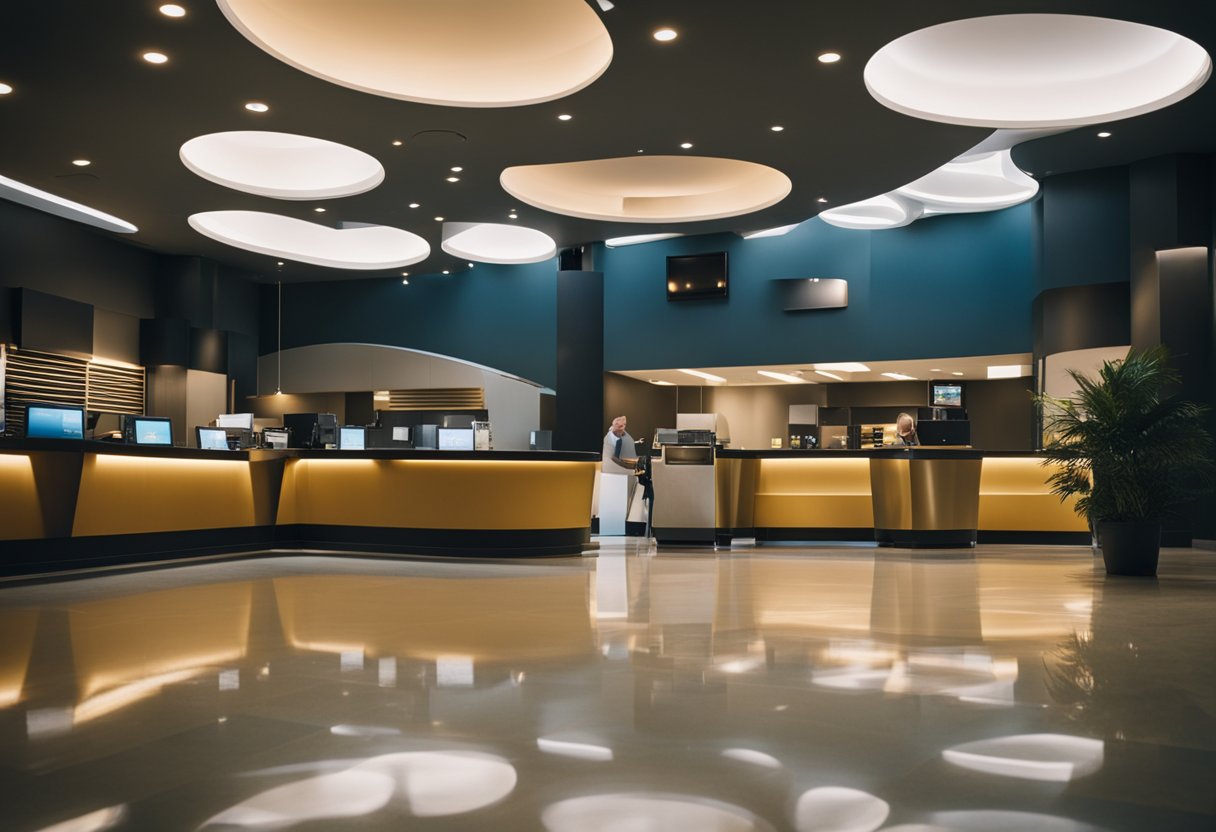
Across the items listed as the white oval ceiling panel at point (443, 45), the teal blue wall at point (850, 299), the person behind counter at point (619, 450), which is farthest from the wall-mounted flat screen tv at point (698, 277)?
the white oval ceiling panel at point (443, 45)

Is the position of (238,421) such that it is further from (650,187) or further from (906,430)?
(906,430)

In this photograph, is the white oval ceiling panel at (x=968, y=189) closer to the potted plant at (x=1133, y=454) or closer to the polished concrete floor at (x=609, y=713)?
the potted plant at (x=1133, y=454)

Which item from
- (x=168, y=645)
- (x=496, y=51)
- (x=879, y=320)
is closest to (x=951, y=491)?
(x=879, y=320)

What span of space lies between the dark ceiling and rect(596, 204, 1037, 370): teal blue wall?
97.7 inches

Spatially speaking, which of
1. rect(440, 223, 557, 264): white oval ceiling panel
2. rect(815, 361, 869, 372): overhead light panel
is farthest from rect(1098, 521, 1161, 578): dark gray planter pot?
rect(440, 223, 557, 264): white oval ceiling panel

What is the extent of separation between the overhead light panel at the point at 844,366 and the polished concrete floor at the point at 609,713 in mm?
9027

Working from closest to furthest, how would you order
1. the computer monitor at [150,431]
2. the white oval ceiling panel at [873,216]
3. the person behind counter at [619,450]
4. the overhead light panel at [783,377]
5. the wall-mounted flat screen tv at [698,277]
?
the computer monitor at [150,431] < the person behind counter at [619,450] < the white oval ceiling panel at [873,216] < the wall-mounted flat screen tv at [698,277] < the overhead light panel at [783,377]

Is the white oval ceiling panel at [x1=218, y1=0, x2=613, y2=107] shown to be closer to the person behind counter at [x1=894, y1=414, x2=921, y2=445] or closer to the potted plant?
the potted plant

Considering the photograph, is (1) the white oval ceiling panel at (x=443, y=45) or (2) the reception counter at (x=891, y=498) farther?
(2) the reception counter at (x=891, y=498)

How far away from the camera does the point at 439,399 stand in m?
15.1

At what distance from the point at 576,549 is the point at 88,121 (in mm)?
5774

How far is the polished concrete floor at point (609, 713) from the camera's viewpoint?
2213 millimetres

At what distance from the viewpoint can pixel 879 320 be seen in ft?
47.4

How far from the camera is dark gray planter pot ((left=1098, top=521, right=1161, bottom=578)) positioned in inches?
294
